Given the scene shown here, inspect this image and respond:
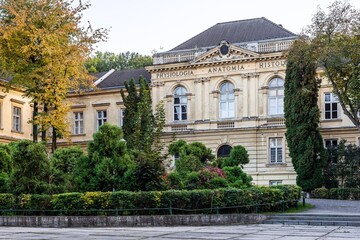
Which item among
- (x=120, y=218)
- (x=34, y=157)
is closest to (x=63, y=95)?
(x=34, y=157)

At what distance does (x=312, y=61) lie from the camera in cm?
3856

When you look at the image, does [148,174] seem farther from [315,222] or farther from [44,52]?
[44,52]

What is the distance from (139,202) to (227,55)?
1003 inches

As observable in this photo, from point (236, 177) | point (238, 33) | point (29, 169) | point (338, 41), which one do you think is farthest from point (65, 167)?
point (238, 33)

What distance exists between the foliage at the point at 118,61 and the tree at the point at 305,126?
112ft

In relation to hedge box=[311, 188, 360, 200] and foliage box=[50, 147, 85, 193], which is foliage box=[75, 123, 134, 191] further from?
hedge box=[311, 188, 360, 200]

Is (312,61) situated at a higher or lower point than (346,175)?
higher

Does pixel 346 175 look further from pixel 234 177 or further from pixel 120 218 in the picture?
pixel 120 218

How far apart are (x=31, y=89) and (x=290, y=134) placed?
682 inches

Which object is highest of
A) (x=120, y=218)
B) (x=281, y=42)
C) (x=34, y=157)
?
(x=281, y=42)

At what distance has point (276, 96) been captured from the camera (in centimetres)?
4875

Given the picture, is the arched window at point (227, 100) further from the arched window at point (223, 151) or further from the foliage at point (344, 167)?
the foliage at point (344, 167)

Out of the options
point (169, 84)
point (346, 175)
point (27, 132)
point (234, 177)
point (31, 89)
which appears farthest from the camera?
point (27, 132)

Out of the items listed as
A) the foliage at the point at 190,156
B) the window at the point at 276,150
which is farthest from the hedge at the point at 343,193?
the window at the point at 276,150
